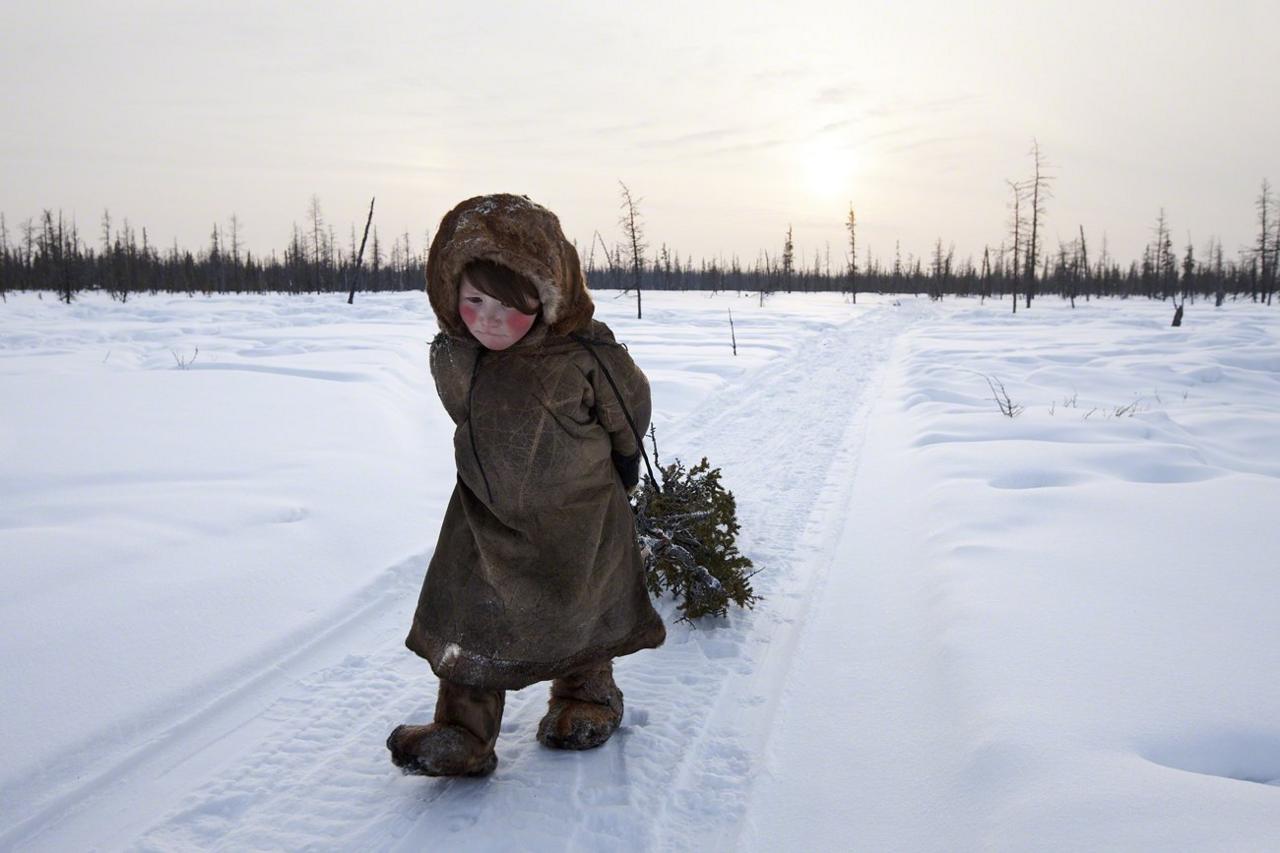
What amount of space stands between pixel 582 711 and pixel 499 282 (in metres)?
1.39

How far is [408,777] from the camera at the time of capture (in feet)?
7.62

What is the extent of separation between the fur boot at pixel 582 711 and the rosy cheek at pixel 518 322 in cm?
112

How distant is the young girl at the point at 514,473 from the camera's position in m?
2.11

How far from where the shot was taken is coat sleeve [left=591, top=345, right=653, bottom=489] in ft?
7.50

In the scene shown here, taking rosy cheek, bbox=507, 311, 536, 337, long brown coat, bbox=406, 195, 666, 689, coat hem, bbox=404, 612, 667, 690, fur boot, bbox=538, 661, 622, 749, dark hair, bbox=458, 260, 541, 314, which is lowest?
fur boot, bbox=538, 661, 622, 749

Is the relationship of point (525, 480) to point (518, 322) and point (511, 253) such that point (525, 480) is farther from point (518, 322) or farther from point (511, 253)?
point (511, 253)

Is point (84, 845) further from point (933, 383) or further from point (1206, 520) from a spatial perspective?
point (933, 383)

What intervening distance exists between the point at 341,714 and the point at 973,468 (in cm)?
464

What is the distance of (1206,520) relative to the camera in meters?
4.14

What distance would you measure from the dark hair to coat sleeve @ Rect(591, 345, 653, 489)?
31 centimetres

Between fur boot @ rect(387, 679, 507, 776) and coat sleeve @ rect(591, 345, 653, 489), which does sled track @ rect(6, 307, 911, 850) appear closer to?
fur boot @ rect(387, 679, 507, 776)

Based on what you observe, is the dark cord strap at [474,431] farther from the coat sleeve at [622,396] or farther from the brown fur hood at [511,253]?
the coat sleeve at [622,396]

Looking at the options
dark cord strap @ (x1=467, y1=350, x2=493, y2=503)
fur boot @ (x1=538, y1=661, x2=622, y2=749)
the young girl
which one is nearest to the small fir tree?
fur boot @ (x1=538, y1=661, x2=622, y2=749)

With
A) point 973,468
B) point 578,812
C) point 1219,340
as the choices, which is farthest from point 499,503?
point 1219,340
